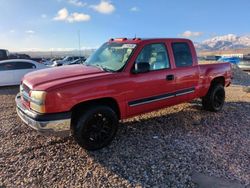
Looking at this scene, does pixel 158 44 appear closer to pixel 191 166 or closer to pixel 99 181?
pixel 191 166

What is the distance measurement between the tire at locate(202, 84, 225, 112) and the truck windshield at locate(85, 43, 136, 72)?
2955 millimetres

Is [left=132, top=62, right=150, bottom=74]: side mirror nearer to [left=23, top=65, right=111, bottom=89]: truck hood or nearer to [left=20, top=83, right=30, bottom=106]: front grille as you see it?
[left=23, top=65, right=111, bottom=89]: truck hood

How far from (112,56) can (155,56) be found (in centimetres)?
91

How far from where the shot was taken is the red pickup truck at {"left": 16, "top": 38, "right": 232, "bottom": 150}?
4.03m

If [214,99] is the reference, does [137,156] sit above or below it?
below

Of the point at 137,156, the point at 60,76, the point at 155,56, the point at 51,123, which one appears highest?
the point at 155,56

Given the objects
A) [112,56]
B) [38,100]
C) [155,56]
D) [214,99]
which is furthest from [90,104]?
[214,99]

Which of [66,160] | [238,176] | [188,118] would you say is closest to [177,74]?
[188,118]

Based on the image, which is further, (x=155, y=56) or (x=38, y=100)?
(x=155, y=56)

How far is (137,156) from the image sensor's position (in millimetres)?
4402

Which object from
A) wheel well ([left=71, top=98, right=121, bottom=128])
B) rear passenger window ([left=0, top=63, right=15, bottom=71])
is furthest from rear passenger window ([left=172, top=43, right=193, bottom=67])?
rear passenger window ([left=0, top=63, right=15, bottom=71])

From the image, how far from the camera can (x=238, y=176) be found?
12.8 feet

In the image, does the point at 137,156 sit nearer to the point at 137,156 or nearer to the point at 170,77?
the point at 137,156

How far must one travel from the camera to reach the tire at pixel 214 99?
692 cm
